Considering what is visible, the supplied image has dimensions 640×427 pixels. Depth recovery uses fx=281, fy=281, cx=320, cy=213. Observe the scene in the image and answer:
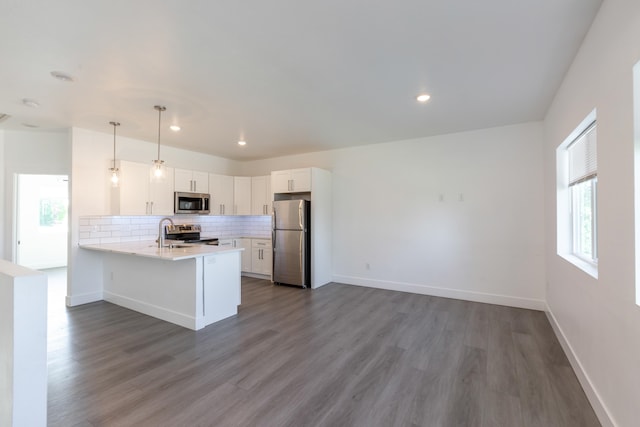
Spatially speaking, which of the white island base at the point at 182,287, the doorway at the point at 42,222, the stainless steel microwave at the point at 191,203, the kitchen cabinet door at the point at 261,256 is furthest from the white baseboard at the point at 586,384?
the doorway at the point at 42,222

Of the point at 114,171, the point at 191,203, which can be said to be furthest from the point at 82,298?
the point at 191,203

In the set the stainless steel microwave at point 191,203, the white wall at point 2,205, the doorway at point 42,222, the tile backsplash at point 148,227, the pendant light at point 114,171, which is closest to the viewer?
the pendant light at point 114,171

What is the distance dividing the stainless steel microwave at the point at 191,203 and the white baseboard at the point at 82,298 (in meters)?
1.77

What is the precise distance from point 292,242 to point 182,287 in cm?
224

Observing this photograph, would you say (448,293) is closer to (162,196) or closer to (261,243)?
(261,243)

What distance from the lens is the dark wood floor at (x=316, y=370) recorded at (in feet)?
6.41

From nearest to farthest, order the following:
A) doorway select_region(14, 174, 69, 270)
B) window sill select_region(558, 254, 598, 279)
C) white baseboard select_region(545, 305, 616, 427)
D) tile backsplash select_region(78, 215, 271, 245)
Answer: white baseboard select_region(545, 305, 616, 427) < window sill select_region(558, 254, 598, 279) < tile backsplash select_region(78, 215, 271, 245) < doorway select_region(14, 174, 69, 270)

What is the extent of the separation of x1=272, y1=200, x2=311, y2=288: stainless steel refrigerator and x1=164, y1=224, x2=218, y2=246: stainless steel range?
1366 mm

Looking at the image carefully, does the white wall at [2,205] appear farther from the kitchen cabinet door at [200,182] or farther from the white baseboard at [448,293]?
the white baseboard at [448,293]

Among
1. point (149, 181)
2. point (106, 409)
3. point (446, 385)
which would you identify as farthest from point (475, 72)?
point (149, 181)

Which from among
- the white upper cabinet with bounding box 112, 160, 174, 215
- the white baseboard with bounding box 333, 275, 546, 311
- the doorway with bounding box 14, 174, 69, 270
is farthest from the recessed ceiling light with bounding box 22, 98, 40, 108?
the white baseboard with bounding box 333, 275, 546, 311

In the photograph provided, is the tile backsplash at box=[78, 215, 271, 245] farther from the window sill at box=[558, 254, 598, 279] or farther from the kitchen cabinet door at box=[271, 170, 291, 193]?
the window sill at box=[558, 254, 598, 279]

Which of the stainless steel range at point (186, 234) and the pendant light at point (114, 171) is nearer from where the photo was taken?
the pendant light at point (114, 171)

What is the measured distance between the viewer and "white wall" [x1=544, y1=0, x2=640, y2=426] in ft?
4.87
